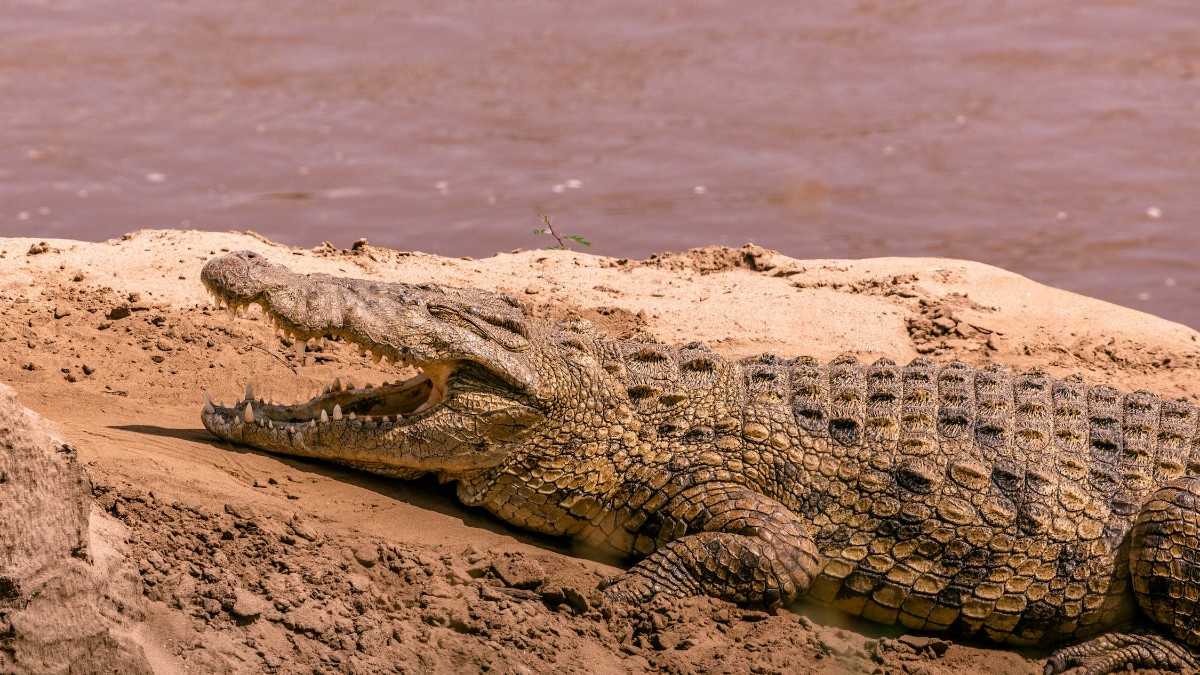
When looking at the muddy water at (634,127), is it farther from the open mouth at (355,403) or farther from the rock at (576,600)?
the rock at (576,600)

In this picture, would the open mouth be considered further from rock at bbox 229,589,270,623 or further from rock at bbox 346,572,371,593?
rock at bbox 229,589,270,623

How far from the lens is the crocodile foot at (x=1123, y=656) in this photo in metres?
4.85

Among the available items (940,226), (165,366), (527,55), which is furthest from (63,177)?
(940,226)

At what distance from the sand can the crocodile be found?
18 cm

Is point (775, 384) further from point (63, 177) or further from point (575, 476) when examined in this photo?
point (63, 177)

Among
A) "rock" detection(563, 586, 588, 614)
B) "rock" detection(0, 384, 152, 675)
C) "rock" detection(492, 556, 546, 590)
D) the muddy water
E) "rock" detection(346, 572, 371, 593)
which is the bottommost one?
"rock" detection(563, 586, 588, 614)

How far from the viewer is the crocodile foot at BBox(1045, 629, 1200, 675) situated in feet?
15.9

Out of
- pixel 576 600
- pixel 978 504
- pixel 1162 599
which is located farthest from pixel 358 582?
pixel 1162 599

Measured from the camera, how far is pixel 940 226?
13070 mm

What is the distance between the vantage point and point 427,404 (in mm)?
5367

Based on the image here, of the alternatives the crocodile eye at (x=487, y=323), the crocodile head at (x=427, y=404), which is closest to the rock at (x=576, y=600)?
the crocodile head at (x=427, y=404)

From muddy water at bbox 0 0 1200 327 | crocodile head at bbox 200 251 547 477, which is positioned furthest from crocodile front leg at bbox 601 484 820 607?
muddy water at bbox 0 0 1200 327

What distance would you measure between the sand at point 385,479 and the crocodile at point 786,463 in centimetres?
18

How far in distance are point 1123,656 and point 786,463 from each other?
1555 millimetres
